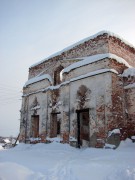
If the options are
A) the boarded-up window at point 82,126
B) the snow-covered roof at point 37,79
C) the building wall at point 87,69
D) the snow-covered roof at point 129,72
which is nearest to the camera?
the snow-covered roof at point 129,72

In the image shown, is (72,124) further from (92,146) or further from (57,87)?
(57,87)

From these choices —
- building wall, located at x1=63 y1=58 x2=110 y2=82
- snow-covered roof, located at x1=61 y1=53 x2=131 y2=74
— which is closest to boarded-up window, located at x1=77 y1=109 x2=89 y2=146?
building wall, located at x1=63 y1=58 x2=110 y2=82

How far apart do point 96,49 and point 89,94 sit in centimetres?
246

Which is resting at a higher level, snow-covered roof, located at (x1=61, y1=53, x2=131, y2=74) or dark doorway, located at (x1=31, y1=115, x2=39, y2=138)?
snow-covered roof, located at (x1=61, y1=53, x2=131, y2=74)

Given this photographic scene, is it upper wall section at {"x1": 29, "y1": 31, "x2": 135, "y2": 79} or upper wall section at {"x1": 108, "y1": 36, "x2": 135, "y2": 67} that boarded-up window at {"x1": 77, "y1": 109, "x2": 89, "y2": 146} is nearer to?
upper wall section at {"x1": 29, "y1": 31, "x2": 135, "y2": 79}

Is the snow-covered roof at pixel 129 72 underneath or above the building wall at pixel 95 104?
above

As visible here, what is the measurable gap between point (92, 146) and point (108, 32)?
5.72 metres

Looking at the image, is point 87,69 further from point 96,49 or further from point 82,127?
point 82,127

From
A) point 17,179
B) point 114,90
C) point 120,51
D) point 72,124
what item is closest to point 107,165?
point 17,179

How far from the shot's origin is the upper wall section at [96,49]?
33.0 feet

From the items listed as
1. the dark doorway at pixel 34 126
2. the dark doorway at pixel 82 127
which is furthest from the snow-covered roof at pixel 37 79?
the dark doorway at pixel 82 127

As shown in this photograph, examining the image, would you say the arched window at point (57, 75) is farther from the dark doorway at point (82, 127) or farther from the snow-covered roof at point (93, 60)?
the dark doorway at point (82, 127)

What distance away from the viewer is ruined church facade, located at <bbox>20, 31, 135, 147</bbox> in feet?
29.0

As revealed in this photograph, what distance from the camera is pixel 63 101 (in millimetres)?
11172
